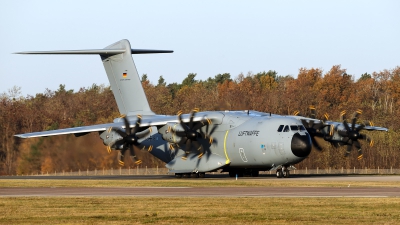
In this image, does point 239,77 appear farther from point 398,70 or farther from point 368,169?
point 368,169

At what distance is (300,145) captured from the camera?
3666 centimetres

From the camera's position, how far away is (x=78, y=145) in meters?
42.6

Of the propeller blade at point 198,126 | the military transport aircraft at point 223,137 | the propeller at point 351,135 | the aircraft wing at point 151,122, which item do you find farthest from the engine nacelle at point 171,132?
the propeller at point 351,135

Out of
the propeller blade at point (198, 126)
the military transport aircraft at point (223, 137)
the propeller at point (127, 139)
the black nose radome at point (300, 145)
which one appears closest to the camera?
the black nose radome at point (300, 145)

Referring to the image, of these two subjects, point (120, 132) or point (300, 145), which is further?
point (120, 132)

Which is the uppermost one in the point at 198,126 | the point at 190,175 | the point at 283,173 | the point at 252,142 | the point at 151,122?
the point at 151,122

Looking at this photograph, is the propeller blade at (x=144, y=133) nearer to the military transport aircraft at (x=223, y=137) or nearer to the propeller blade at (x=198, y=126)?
the military transport aircraft at (x=223, y=137)

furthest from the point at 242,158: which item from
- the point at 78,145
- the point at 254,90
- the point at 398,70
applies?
the point at 398,70

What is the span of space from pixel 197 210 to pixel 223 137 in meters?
22.2

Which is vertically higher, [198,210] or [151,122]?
[151,122]

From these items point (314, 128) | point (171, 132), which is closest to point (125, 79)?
point (171, 132)

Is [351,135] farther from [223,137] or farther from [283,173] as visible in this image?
[223,137]

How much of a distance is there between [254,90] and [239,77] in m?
12.8

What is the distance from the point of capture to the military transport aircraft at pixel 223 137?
37812 millimetres
